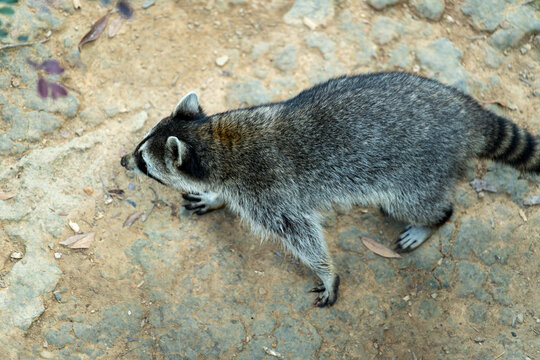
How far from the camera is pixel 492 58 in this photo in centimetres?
584

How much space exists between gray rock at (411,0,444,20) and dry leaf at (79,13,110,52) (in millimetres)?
3651

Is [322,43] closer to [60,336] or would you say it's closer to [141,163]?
[141,163]

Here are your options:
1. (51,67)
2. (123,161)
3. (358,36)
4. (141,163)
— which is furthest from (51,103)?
(358,36)

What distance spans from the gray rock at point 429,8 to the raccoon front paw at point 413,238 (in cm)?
274

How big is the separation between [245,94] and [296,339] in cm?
268

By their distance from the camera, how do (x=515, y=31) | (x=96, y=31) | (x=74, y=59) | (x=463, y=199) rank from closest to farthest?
(x=463, y=199) < (x=74, y=59) < (x=96, y=31) < (x=515, y=31)

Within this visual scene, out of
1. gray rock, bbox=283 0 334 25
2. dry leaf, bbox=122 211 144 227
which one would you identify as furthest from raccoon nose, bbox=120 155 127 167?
gray rock, bbox=283 0 334 25

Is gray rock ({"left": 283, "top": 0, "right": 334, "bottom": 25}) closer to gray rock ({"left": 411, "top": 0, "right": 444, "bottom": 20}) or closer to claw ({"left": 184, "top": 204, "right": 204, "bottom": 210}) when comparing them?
gray rock ({"left": 411, "top": 0, "right": 444, "bottom": 20})

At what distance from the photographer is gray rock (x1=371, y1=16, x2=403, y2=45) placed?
5.79m

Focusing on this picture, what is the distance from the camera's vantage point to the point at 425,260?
187 inches

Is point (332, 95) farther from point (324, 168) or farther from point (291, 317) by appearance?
point (291, 317)

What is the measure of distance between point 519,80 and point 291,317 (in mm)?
3901

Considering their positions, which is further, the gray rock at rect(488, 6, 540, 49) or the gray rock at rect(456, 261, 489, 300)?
the gray rock at rect(488, 6, 540, 49)

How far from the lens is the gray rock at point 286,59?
5.61 meters
